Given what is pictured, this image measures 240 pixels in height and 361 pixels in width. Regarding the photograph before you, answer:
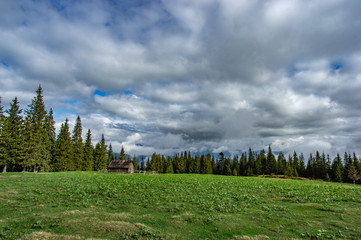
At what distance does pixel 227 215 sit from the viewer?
14031 mm

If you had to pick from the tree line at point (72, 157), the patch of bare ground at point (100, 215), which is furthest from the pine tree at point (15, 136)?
the patch of bare ground at point (100, 215)

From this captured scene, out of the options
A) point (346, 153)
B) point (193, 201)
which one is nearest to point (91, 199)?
point (193, 201)

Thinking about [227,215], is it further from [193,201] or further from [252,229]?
[193,201]

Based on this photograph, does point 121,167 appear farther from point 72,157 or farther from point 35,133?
point 35,133

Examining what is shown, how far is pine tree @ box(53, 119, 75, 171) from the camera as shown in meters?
65.9

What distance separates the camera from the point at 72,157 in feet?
237

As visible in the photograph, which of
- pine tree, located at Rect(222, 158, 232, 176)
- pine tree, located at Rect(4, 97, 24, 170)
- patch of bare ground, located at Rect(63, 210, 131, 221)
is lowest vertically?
pine tree, located at Rect(222, 158, 232, 176)

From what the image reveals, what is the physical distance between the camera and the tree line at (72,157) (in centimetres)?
4912

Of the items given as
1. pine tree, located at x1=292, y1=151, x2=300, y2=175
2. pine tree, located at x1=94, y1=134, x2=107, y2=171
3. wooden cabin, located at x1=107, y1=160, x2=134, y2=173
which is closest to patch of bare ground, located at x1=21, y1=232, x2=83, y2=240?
wooden cabin, located at x1=107, y1=160, x2=134, y2=173

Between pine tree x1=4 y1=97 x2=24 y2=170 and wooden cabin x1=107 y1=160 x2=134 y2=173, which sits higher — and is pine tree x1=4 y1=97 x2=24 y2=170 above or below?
above

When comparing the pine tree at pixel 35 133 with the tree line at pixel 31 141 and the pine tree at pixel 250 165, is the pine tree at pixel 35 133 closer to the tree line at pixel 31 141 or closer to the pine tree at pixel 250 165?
the tree line at pixel 31 141

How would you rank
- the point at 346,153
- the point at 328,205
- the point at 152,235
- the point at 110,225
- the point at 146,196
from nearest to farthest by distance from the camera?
1. the point at 152,235
2. the point at 110,225
3. the point at 328,205
4. the point at 146,196
5. the point at 346,153

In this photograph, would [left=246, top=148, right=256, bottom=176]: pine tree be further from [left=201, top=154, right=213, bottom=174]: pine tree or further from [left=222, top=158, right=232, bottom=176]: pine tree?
[left=201, top=154, right=213, bottom=174]: pine tree

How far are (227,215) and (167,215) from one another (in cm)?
433
